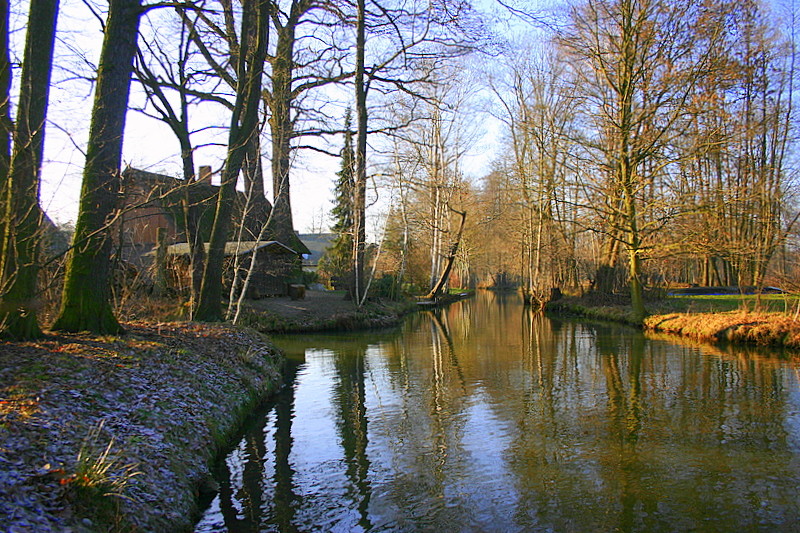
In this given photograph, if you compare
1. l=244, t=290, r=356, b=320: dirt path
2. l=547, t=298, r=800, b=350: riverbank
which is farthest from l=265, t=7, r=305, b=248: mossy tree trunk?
l=547, t=298, r=800, b=350: riverbank

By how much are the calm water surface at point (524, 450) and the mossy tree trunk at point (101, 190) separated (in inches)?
116

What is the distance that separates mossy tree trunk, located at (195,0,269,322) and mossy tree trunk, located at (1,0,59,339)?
549 centimetres

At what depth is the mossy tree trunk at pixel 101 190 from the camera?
8.55m

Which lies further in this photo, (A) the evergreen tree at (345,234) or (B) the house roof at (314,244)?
(B) the house roof at (314,244)

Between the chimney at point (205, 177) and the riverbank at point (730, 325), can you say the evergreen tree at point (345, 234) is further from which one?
the riverbank at point (730, 325)

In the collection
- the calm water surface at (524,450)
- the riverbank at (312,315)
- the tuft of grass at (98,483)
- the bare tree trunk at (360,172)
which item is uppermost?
the bare tree trunk at (360,172)

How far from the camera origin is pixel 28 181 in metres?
7.41

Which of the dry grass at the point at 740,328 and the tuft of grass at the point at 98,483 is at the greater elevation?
the dry grass at the point at 740,328

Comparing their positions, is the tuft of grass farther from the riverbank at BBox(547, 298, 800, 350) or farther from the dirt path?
the dirt path

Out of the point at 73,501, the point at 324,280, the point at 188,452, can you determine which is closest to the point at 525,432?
the point at 188,452

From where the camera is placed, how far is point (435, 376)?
12445 mm

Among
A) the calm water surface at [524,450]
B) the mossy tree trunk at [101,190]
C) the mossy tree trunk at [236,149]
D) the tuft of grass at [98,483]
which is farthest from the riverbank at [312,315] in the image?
the tuft of grass at [98,483]

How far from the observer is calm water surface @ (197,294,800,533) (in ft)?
17.8

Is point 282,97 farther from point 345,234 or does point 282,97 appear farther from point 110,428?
point 110,428
